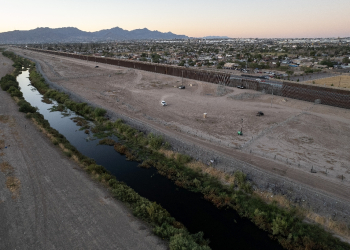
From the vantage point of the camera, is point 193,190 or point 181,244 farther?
point 193,190

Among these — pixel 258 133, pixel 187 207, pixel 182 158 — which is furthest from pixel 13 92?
pixel 258 133

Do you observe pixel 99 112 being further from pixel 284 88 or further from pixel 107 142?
pixel 284 88

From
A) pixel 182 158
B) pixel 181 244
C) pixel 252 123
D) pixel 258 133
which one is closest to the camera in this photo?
pixel 181 244

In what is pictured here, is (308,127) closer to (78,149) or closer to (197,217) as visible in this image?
(197,217)

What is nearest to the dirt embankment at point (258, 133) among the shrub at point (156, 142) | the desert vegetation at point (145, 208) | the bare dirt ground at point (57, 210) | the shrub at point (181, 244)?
the shrub at point (156, 142)

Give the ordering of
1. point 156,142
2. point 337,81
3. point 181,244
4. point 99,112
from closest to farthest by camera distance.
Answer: point 181,244 → point 156,142 → point 99,112 → point 337,81

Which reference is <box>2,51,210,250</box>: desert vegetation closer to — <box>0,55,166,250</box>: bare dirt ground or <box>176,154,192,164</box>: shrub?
<box>0,55,166,250</box>: bare dirt ground

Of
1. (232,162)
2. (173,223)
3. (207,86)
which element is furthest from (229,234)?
(207,86)
